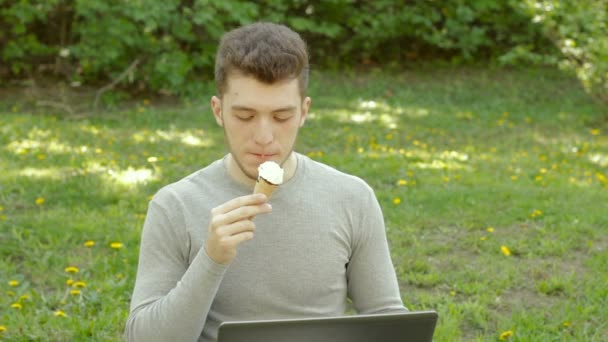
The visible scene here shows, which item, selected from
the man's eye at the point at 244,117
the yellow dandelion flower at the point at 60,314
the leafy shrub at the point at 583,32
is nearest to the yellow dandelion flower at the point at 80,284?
the yellow dandelion flower at the point at 60,314

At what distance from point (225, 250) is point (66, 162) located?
4599 millimetres

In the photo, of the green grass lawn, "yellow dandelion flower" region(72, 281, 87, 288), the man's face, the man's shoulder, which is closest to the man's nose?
the man's face

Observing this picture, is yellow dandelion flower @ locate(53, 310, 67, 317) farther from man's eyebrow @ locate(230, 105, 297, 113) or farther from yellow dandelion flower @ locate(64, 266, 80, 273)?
man's eyebrow @ locate(230, 105, 297, 113)

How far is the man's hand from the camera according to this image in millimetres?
1674

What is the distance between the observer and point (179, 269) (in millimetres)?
2000

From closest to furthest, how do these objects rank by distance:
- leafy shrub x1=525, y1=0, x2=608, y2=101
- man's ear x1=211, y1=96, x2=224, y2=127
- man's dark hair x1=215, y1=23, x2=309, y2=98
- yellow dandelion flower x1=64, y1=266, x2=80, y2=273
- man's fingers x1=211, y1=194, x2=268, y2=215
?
1. man's fingers x1=211, y1=194, x2=268, y2=215
2. man's dark hair x1=215, y1=23, x2=309, y2=98
3. man's ear x1=211, y1=96, x2=224, y2=127
4. yellow dandelion flower x1=64, y1=266, x2=80, y2=273
5. leafy shrub x1=525, y1=0, x2=608, y2=101

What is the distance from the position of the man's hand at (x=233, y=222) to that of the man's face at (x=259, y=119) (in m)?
0.27

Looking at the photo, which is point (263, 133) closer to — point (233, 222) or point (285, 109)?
point (285, 109)

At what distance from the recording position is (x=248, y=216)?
5.53 feet

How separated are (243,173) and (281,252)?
0.73 feet

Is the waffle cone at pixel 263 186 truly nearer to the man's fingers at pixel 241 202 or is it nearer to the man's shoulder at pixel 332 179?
the man's fingers at pixel 241 202

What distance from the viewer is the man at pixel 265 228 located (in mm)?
1921

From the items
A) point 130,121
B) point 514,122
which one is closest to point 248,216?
point 130,121

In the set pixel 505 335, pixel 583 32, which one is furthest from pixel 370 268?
pixel 583 32
